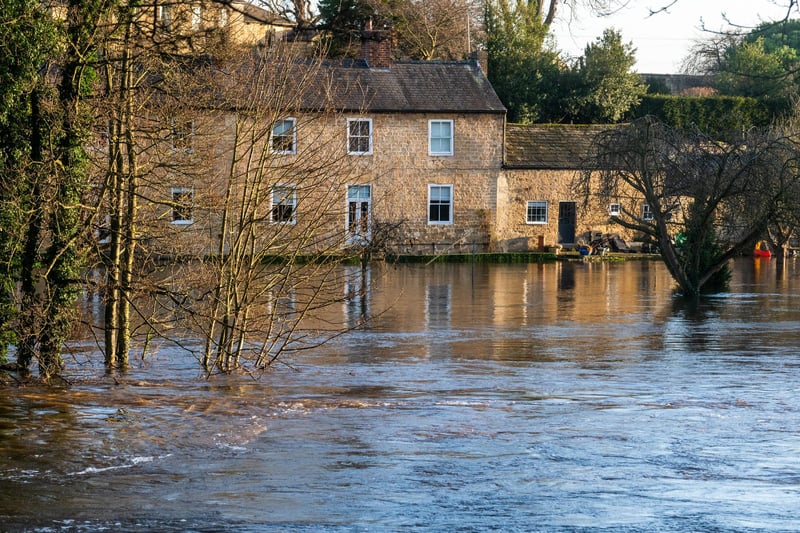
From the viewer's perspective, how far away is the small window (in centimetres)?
4688

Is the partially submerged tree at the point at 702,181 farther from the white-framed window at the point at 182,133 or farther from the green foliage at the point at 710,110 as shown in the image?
the green foliage at the point at 710,110

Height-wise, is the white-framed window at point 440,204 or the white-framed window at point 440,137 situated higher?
the white-framed window at point 440,137

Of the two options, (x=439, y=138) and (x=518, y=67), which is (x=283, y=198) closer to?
(x=439, y=138)

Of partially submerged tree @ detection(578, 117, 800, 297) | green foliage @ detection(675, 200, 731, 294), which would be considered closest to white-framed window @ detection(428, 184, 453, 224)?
partially submerged tree @ detection(578, 117, 800, 297)

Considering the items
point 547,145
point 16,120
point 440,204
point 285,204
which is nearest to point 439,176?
point 440,204

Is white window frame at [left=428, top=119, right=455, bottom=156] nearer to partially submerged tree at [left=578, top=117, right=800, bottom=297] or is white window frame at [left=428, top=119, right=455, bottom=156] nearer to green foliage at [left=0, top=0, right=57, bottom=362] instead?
partially submerged tree at [left=578, top=117, right=800, bottom=297]

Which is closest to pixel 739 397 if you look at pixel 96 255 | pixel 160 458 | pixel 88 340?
pixel 160 458

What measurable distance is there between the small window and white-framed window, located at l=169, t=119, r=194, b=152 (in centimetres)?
3120

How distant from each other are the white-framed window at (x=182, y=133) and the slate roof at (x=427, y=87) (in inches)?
1088

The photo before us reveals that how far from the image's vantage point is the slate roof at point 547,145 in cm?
4644

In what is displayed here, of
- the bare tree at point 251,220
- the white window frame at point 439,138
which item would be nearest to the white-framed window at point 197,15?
the bare tree at point 251,220

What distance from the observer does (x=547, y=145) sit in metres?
47.4

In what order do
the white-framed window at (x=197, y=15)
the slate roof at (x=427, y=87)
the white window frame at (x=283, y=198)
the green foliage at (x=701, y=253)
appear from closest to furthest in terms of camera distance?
the white-framed window at (x=197, y=15) → the white window frame at (x=283, y=198) → the green foliage at (x=701, y=253) → the slate roof at (x=427, y=87)

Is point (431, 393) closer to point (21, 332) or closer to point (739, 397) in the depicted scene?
point (739, 397)
